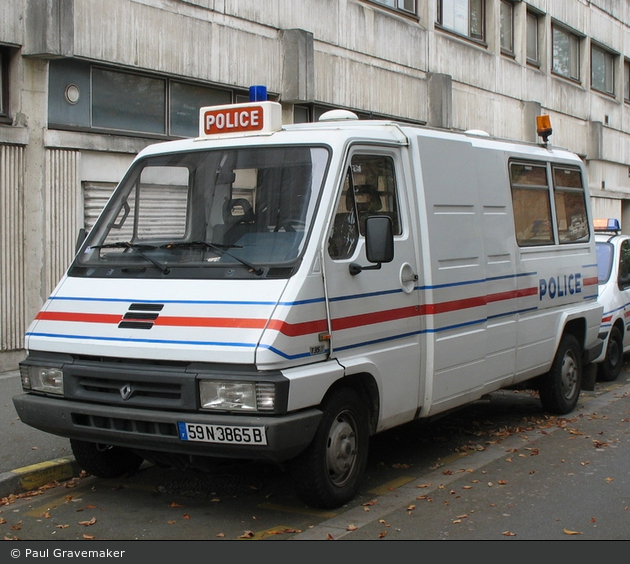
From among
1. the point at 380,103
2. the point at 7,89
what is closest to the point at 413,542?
the point at 7,89

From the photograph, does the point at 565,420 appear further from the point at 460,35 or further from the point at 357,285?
the point at 460,35

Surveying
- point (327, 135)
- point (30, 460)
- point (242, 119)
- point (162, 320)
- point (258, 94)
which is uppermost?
point (258, 94)

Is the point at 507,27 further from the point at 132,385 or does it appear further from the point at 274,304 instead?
the point at 132,385

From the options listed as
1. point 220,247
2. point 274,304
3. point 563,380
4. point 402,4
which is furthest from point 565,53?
point 274,304

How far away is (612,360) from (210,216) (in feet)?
23.7

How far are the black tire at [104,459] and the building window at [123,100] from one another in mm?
6188

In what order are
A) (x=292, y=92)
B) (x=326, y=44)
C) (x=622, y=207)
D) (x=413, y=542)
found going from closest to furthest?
1. (x=413, y=542)
2. (x=292, y=92)
3. (x=326, y=44)
4. (x=622, y=207)

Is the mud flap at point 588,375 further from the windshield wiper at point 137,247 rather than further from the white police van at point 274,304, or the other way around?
the windshield wiper at point 137,247

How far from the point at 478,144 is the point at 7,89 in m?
6.45

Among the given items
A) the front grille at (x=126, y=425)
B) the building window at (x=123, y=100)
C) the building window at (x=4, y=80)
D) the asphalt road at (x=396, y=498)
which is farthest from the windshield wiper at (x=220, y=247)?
the building window at (x=123, y=100)

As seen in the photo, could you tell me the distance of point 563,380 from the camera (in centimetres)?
919

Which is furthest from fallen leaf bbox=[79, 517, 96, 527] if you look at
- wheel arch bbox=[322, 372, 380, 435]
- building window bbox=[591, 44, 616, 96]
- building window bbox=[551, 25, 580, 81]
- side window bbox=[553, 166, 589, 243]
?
building window bbox=[591, 44, 616, 96]

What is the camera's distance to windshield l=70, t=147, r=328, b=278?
5832 millimetres

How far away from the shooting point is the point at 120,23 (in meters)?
12.4
